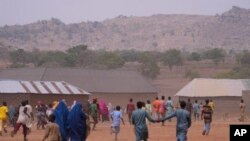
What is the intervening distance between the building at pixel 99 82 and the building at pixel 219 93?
3.73m

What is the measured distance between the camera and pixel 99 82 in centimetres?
6575

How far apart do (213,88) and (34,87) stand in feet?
73.0

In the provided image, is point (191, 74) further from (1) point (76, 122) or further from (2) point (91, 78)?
(1) point (76, 122)

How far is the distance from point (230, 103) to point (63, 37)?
134m

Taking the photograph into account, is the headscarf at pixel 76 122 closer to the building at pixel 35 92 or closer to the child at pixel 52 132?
the child at pixel 52 132

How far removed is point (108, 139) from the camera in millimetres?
27875

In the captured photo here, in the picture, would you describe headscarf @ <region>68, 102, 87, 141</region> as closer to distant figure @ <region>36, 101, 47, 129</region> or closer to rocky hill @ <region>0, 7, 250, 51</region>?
distant figure @ <region>36, 101, 47, 129</region>

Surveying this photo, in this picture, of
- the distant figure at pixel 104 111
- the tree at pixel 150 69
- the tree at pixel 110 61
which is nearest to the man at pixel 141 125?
the distant figure at pixel 104 111

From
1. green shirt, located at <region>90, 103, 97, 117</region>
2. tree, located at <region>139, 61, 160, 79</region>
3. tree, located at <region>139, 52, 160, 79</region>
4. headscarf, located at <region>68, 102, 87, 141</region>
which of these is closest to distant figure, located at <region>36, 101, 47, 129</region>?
green shirt, located at <region>90, 103, 97, 117</region>

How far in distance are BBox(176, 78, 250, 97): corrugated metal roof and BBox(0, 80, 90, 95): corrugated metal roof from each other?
1701cm

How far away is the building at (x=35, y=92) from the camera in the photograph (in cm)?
4422

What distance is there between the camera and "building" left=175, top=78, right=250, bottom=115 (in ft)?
204

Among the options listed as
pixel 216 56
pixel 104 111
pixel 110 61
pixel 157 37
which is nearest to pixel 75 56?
pixel 110 61

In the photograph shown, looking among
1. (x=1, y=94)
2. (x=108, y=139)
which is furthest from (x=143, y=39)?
(x=108, y=139)
